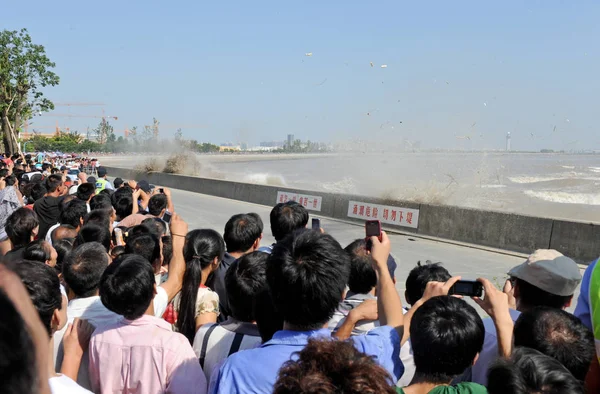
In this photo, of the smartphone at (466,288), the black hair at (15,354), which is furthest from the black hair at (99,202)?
the black hair at (15,354)

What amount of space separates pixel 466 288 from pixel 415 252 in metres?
8.48

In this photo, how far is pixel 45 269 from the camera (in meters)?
2.36

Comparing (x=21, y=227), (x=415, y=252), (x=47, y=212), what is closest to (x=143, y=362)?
(x=21, y=227)

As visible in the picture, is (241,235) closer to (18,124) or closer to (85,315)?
(85,315)

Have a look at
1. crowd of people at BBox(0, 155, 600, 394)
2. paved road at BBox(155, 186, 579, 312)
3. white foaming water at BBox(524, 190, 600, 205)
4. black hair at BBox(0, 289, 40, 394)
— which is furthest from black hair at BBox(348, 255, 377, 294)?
white foaming water at BBox(524, 190, 600, 205)

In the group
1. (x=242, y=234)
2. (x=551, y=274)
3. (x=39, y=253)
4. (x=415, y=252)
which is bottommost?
(x=415, y=252)

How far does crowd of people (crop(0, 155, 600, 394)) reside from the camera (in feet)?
5.80

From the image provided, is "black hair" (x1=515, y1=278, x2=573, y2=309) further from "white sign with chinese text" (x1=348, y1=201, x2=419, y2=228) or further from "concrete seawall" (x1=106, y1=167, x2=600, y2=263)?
"white sign with chinese text" (x1=348, y1=201, x2=419, y2=228)

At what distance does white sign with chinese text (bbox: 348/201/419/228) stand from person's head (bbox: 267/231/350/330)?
1112cm

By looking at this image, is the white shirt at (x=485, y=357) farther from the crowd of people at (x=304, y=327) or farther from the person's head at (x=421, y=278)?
the person's head at (x=421, y=278)

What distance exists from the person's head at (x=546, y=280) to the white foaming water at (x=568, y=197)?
2782 centimetres

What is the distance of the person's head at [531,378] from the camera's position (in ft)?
5.61

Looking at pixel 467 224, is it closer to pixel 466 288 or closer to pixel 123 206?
pixel 123 206

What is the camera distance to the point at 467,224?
1187 cm
